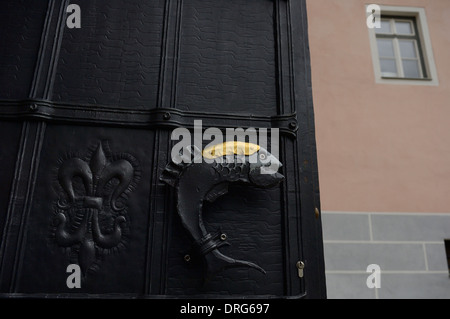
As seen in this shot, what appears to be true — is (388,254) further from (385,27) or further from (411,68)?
(385,27)

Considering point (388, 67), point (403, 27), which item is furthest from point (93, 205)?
point (403, 27)

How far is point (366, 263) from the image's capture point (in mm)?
3689

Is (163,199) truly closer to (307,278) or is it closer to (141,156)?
(141,156)

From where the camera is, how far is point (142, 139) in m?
2.86

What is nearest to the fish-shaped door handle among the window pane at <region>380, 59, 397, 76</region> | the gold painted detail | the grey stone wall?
the gold painted detail

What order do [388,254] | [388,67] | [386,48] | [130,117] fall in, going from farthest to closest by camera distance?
[386,48] → [388,67] → [388,254] → [130,117]

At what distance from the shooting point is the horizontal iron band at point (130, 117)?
279cm

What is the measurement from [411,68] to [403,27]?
0.61 m

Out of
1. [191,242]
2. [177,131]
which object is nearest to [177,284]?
[191,242]

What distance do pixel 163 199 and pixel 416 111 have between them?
3.11 m

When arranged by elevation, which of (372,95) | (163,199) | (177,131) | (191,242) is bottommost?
(191,242)

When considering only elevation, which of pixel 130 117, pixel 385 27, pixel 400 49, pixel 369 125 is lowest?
pixel 130 117

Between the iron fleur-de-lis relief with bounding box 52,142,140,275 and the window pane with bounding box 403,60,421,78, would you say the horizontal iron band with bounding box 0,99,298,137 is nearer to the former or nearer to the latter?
the iron fleur-de-lis relief with bounding box 52,142,140,275

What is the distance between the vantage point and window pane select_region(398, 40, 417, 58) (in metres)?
4.64
